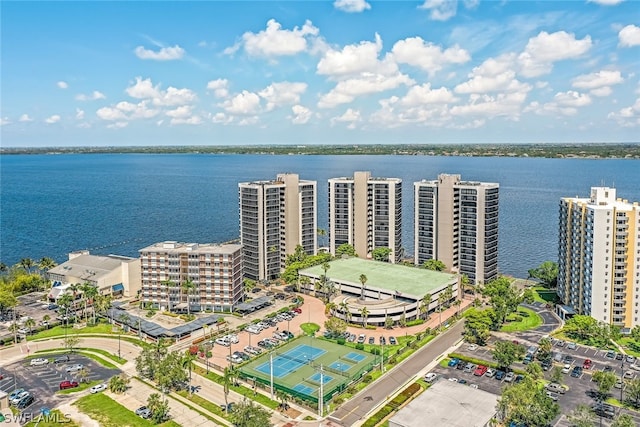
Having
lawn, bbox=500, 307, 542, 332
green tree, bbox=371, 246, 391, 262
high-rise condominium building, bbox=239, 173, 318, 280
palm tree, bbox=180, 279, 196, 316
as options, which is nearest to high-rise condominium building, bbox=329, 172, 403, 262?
green tree, bbox=371, 246, 391, 262

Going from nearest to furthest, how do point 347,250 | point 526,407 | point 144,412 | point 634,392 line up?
1. point 526,407
2. point 634,392
3. point 144,412
4. point 347,250

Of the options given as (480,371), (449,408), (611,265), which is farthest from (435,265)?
(449,408)

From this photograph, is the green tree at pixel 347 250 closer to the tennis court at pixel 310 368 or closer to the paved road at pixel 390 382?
the paved road at pixel 390 382

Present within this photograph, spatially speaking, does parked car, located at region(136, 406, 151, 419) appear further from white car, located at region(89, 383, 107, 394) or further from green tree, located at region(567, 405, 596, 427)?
green tree, located at region(567, 405, 596, 427)

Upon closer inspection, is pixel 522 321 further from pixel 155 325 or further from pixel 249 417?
pixel 155 325

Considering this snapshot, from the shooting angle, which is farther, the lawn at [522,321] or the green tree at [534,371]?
the lawn at [522,321]

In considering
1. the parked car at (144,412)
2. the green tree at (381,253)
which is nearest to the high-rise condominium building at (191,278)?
the parked car at (144,412)
